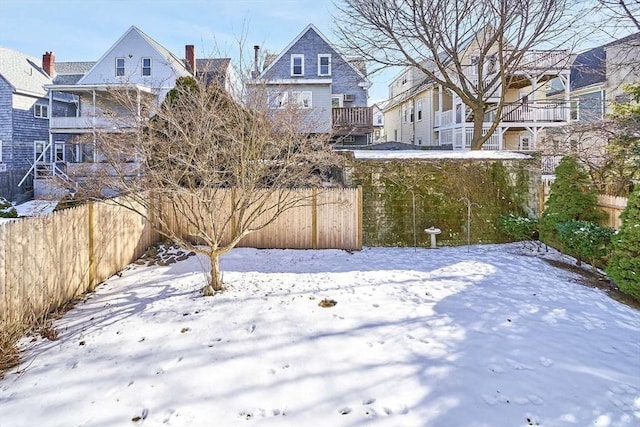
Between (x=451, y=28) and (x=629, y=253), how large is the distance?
11.5 meters

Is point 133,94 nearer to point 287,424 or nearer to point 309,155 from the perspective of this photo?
point 309,155

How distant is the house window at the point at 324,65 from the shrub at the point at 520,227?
1552cm

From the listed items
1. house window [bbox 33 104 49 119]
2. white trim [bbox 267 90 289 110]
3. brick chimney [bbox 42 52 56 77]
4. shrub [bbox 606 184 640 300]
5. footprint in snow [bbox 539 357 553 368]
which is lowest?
footprint in snow [bbox 539 357 553 368]

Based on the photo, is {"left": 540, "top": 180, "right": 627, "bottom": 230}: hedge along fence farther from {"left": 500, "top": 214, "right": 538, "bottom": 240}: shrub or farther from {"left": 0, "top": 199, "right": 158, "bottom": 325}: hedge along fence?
{"left": 0, "top": 199, "right": 158, "bottom": 325}: hedge along fence

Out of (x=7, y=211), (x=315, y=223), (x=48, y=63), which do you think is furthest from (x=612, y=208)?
(x=48, y=63)

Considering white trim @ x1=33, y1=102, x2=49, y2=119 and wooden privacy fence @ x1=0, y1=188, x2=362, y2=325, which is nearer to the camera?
wooden privacy fence @ x1=0, y1=188, x2=362, y2=325

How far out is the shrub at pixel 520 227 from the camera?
1021 cm

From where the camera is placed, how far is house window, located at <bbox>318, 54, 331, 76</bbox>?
23.3 metres

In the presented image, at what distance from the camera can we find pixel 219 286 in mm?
6746

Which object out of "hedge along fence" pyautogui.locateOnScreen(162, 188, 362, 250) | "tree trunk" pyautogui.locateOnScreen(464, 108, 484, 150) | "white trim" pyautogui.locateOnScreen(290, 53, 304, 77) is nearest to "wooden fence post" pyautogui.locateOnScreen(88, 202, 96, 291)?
"hedge along fence" pyautogui.locateOnScreen(162, 188, 362, 250)

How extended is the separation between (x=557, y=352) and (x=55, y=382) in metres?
5.14

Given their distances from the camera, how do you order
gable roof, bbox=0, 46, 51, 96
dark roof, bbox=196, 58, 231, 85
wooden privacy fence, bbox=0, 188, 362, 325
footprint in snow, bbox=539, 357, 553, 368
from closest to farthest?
footprint in snow, bbox=539, 357, 553, 368, wooden privacy fence, bbox=0, 188, 362, 325, dark roof, bbox=196, 58, 231, 85, gable roof, bbox=0, 46, 51, 96

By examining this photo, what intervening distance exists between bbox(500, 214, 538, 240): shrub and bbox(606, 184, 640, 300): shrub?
3.46m

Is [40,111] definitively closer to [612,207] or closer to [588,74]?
[612,207]
